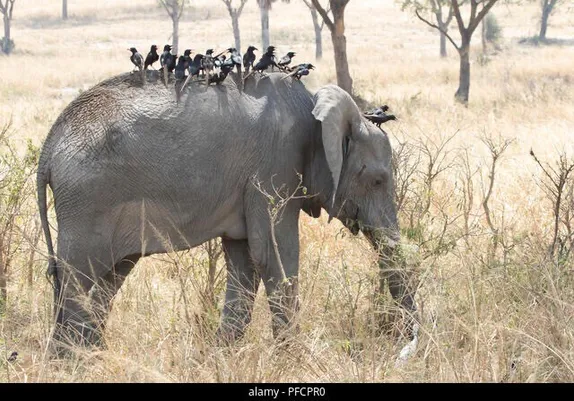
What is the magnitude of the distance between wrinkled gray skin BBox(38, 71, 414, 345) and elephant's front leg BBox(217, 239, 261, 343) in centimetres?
1

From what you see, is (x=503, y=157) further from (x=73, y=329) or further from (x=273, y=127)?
(x=73, y=329)

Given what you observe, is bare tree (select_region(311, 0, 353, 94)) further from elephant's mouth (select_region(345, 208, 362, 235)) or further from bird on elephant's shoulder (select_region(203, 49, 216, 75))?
bird on elephant's shoulder (select_region(203, 49, 216, 75))

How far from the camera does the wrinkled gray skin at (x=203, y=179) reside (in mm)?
5195

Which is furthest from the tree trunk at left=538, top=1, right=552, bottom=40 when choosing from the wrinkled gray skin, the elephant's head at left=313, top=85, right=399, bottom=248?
the wrinkled gray skin

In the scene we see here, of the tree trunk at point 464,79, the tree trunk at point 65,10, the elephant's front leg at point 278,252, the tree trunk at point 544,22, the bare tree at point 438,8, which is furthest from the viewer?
the tree trunk at point 65,10

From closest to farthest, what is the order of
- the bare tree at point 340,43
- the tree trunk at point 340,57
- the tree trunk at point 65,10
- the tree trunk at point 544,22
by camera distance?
the bare tree at point 340,43
the tree trunk at point 340,57
the tree trunk at point 544,22
the tree trunk at point 65,10

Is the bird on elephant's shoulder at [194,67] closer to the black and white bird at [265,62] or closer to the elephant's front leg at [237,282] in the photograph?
the black and white bird at [265,62]

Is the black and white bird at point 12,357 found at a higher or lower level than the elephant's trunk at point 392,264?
lower

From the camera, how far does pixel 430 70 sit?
101 feet

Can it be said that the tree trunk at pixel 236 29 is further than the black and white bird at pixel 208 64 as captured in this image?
Yes

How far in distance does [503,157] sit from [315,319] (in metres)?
6.77

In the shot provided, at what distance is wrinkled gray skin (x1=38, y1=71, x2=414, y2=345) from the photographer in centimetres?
520

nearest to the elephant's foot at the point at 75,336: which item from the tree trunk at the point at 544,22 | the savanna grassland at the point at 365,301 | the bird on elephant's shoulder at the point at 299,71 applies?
the savanna grassland at the point at 365,301
